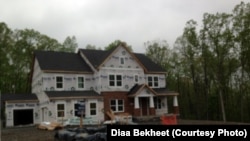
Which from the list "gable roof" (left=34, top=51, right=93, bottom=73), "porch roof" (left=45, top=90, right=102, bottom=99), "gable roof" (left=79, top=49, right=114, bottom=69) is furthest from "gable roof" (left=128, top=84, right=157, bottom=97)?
"gable roof" (left=34, top=51, right=93, bottom=73)

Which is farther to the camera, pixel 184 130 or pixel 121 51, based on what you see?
pixel 121 51

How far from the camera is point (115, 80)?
1367 inches

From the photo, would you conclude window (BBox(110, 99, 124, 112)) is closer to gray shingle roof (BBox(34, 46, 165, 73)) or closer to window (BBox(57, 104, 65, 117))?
gray shingle roof (BBox(34, 46, 165, 73))

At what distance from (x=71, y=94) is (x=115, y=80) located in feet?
18.1

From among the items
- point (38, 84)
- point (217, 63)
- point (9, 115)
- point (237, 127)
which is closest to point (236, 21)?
point (217, 63)

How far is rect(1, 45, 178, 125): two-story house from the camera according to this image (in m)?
31.1

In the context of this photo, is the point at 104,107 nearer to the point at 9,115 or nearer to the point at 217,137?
the point at 9,115

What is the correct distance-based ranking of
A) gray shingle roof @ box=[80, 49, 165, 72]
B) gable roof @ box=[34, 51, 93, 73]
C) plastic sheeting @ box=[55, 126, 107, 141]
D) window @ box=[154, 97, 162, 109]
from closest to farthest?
1. plastic sheeting @ box=[55, 126, 107, 141]
2. gable roof @ box=[34, 51, 93, 73]
3. gray shingle roof @ box=[80, 49, 165, 72]
4. window @ box=[154, 97, 162, 109]

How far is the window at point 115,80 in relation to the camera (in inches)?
1358

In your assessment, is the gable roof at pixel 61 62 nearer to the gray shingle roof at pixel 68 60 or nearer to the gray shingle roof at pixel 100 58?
the gray shingle roof at pixel 68 60

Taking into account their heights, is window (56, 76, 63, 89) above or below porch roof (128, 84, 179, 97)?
above

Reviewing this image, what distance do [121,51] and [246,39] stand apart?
58.0 feet

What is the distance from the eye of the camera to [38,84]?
1329 inches

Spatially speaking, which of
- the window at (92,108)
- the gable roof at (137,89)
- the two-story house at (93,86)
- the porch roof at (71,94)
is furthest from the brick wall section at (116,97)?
the window at (92,108)
